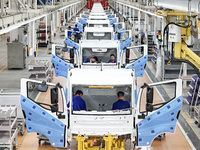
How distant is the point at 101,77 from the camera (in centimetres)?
966

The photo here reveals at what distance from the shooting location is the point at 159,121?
30.5ft

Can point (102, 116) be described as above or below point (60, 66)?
below

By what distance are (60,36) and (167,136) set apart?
75.9ft

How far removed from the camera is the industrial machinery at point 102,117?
8898 mm

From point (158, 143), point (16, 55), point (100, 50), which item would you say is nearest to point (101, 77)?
point (158, 143)

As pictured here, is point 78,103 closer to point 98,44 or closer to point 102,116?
point 102,116

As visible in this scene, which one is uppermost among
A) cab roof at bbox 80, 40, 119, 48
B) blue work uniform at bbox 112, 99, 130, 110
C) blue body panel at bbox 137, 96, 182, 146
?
cab roof at bbox 80, 40, 119, 48

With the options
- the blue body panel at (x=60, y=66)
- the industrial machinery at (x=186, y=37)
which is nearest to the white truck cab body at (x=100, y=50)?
the blue body panel at (x=60, y=66)

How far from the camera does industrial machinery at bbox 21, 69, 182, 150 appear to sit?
8898 mm

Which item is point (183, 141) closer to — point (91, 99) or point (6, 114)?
point (91, 99)

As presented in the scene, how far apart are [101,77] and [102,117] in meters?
1.13

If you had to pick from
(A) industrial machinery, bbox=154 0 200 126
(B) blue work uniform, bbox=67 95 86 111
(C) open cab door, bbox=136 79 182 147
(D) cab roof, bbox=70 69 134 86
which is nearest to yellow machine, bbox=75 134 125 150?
(C) open cab door, bbox=136 79 182 147

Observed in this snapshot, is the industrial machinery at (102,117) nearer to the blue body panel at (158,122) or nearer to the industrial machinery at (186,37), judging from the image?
the blue body panel at (158,122)

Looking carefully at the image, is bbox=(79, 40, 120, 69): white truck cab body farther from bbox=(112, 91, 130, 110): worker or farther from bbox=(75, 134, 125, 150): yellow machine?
bbox=(75, 134, 125, 150): yellow machine
